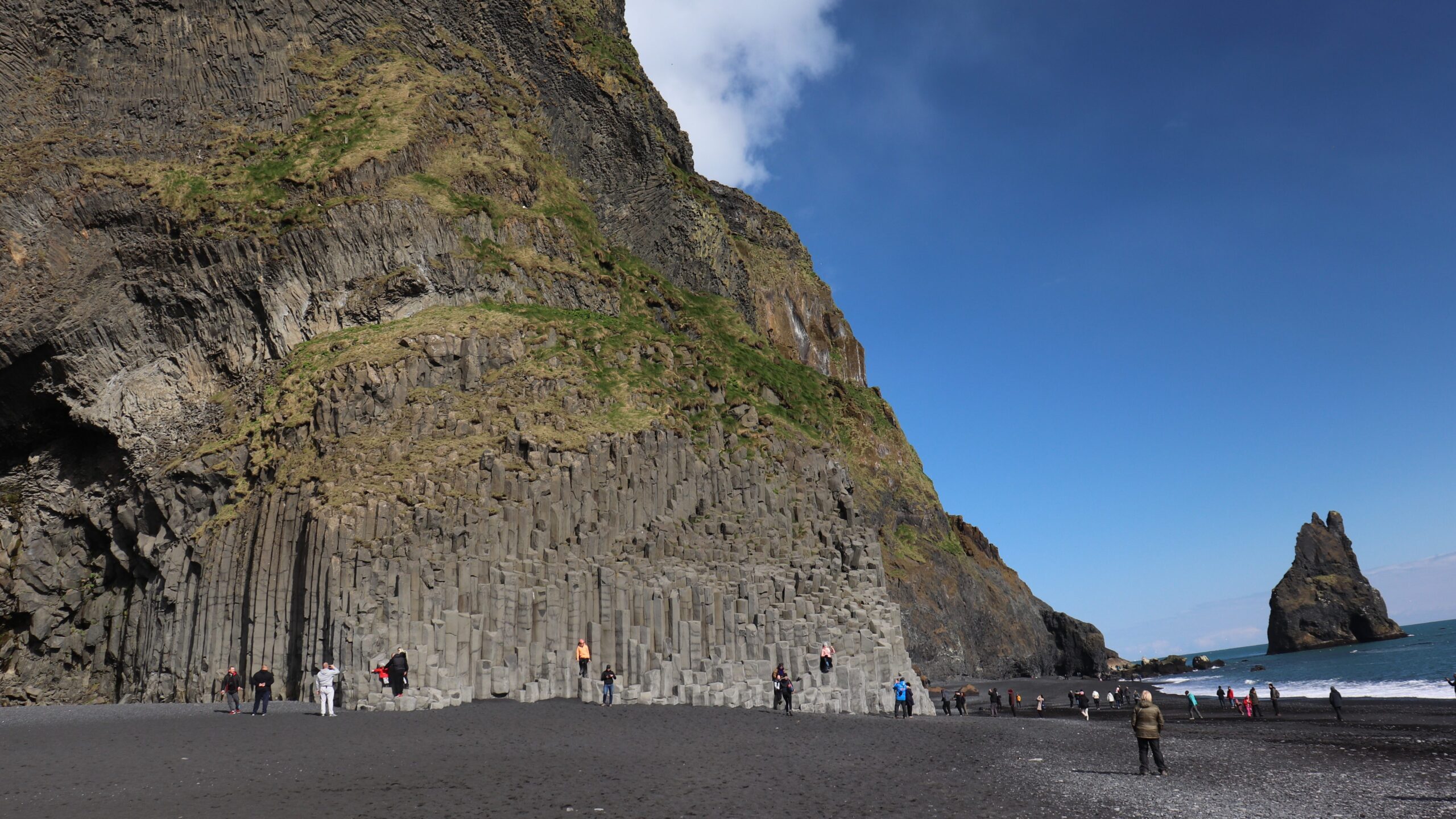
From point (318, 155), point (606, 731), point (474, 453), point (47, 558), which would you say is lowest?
point (606, 731)

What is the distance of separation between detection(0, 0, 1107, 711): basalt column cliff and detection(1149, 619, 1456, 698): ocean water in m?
40.8

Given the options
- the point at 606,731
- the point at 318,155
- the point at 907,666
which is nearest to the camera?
the point at 606,731

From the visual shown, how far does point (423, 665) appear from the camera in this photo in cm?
2517

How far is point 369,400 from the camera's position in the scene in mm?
31234

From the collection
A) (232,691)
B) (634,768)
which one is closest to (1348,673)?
(634,768)

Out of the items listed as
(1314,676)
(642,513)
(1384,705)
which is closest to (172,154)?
(642,513)

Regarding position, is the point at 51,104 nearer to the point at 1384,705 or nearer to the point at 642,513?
the point at 642,513

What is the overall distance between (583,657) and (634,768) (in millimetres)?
10783

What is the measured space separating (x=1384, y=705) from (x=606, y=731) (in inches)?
1745

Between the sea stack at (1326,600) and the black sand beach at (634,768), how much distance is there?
4862 inches

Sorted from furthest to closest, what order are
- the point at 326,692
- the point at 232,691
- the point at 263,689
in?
the point at 232,691 < the point at 263,689 < the point at 326,692

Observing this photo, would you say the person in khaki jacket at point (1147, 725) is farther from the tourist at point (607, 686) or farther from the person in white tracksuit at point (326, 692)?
the person in white tracksuit at point (326, 692)

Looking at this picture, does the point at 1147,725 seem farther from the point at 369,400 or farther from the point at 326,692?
the point at 369,400

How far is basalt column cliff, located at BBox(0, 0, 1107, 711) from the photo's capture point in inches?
1108
